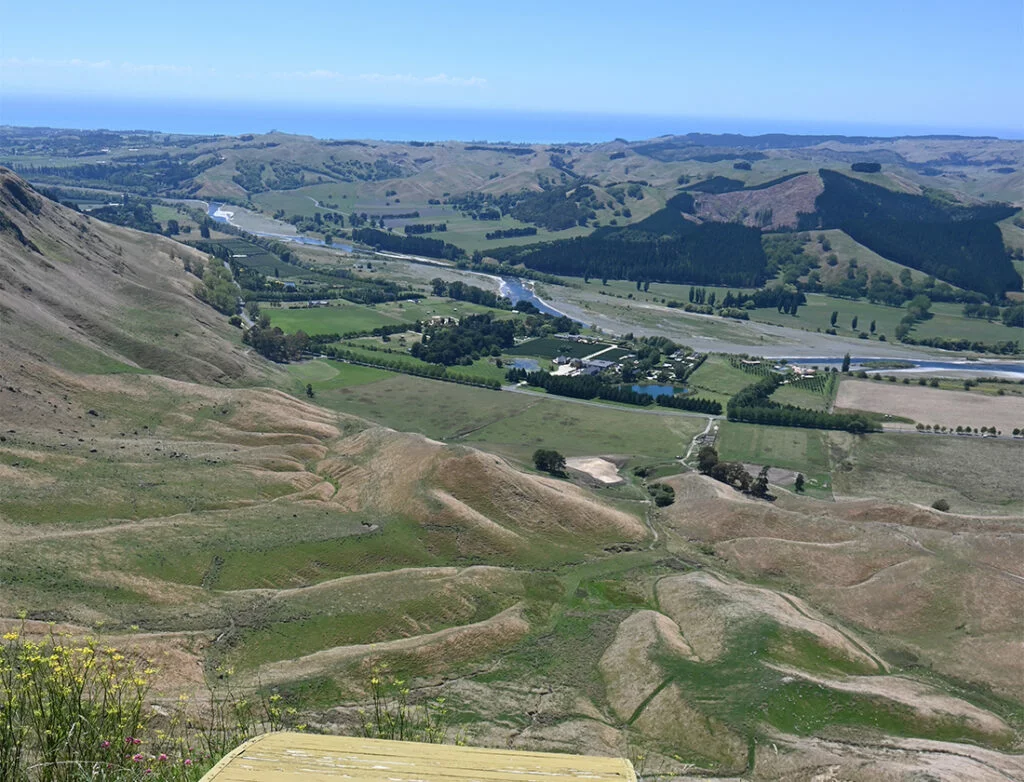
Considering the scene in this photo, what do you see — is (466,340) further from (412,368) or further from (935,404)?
Result: (935,404)

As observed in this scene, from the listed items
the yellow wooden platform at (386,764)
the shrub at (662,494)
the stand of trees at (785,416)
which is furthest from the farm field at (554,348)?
the yellow wooden platform at (386,764)

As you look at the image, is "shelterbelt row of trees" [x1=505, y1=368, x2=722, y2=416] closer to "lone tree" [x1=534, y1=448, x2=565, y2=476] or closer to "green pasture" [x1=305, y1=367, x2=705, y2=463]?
"green pasture" [x1=305, y1=367, x2=705, y2=463]

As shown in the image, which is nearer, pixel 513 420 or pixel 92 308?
pixel 92 308

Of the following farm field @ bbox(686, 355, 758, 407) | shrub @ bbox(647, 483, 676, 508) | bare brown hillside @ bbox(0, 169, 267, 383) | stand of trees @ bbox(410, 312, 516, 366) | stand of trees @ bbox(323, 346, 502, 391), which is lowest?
shrub @ bbox(647, 483, 676, 508)

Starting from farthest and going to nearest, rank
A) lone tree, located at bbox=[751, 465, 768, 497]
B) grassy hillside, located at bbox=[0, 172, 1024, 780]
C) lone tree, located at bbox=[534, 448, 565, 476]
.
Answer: lone tree, located at bbox=[534, 448, 565, 476] < lone tree, located at bbox=[751, 465, 768, 497] < grassy hillside, located at bbox=[0, 172, 1024, 780]

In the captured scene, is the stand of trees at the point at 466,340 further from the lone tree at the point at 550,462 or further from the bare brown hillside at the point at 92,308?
the lone tree at the point at 550,462

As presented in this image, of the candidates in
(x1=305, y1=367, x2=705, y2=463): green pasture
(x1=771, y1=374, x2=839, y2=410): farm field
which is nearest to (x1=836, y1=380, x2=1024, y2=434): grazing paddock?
(x1=771, y1=374, x2=839, y2=410): farm field

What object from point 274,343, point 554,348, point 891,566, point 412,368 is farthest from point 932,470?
point 274,343
